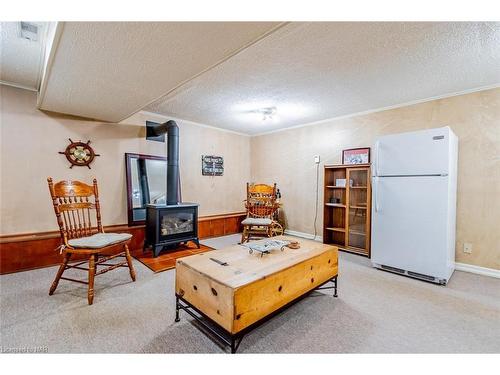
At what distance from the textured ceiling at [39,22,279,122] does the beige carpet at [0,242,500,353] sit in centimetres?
201

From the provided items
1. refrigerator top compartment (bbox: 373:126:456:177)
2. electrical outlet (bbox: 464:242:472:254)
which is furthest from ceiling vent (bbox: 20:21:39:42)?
electrical outlet (bbox: 464:242:472:254)

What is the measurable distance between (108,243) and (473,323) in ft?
10.3

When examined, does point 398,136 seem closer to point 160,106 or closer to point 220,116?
point 220,116

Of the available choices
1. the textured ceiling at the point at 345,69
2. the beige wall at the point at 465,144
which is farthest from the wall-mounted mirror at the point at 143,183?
the beige wall at the point at 465,144

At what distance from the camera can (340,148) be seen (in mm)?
4035

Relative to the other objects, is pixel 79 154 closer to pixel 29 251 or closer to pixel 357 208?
pixel 29 251

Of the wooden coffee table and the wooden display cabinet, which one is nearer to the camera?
the wooden coffee table

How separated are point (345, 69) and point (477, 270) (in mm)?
2914

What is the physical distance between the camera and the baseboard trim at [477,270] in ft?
8.79

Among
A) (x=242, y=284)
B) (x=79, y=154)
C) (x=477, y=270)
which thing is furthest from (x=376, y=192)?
(x=79, y=154)

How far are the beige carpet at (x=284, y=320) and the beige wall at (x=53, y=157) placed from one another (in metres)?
0.86

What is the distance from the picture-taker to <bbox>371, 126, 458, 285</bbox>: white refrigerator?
7.97 feet

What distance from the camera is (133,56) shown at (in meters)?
1.71

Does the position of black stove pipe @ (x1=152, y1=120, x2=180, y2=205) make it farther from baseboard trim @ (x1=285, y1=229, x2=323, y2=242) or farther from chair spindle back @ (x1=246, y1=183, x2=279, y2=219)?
baseboard trim @ (x1=285, y1=229, x2=323, y2=242)
